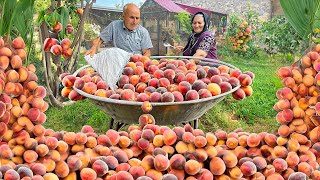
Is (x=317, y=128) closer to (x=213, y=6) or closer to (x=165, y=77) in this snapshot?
(x=165, y=77)

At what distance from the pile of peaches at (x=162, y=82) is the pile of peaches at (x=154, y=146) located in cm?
80

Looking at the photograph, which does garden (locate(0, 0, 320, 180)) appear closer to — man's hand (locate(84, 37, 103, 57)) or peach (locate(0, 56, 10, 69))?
peach (locate(0, 56, 10, 69))

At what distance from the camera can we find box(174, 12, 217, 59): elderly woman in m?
3.48

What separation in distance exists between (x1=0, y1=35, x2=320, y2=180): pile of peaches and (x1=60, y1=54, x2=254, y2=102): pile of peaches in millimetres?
803

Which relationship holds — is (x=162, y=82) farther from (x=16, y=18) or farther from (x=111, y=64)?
(x=16, y=18)

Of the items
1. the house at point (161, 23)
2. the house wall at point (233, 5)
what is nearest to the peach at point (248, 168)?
the house at point (161, 23)

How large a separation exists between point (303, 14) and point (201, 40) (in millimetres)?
2457

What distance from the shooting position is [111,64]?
215cm

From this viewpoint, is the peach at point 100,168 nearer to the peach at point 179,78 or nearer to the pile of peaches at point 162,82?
the pile of peaches at point 162,82

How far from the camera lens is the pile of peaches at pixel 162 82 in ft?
6.30

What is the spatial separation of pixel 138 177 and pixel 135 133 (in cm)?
17

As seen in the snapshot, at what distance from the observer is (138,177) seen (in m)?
0.96

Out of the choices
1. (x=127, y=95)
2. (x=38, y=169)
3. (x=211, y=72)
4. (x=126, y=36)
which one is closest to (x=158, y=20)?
(x=126, y=36)

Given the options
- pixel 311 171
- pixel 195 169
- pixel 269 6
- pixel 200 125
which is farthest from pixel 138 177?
pixel 269 6
